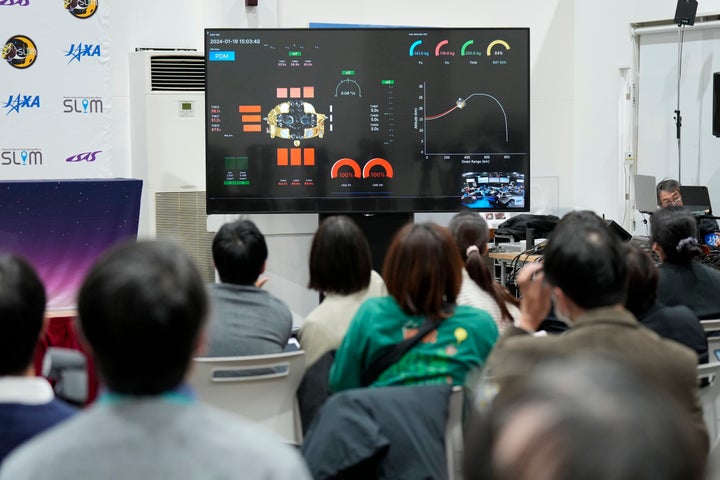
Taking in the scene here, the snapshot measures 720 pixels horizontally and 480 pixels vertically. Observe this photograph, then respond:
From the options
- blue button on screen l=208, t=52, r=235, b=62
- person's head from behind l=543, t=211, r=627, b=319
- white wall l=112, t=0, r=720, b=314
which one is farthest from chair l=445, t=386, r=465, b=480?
white wall l=112, t=0, r=720, b=314

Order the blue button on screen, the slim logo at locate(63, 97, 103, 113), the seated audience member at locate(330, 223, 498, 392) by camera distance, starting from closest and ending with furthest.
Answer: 1. the seated audience member at locate(330, 223, 498, 392)
2. the blue button on screen
3. the slim logo at locate(63, 97, 103, 113)

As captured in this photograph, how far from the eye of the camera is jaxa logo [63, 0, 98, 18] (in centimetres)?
628

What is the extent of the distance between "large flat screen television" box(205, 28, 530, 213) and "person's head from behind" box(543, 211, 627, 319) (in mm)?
3823

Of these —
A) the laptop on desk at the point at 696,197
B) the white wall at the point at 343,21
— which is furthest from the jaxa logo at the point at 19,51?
the laptop on desk at the point at 696,197

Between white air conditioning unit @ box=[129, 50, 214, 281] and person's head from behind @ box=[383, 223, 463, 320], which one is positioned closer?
person's head from behind @ box=[383, 223, 463, 320]

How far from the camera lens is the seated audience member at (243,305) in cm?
330

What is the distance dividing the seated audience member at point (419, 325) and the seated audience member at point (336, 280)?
0.61m

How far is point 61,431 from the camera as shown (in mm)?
1204

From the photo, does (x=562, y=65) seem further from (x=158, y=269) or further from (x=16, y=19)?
(x=158, y=269)

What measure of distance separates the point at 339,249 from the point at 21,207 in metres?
1.43

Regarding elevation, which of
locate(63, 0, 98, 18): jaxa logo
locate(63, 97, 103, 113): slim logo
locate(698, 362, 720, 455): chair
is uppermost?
locate(63, 0, 98, 18): jaxa logo

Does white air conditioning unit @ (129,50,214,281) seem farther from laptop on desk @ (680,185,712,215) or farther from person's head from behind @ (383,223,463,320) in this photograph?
person's head from behind @ (383,223,463,320)

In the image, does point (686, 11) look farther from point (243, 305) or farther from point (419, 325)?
point (419, 325)

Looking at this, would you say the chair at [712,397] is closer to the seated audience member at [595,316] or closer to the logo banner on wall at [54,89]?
the seated audience member at [595,316]
